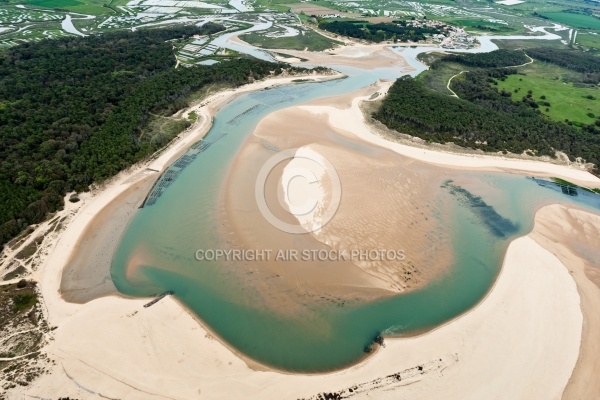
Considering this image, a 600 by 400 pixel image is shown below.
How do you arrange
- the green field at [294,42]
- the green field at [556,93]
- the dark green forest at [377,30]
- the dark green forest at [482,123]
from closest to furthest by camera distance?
1. the dark green forest at [482,123]
2. the green field at [556,93]
3. the green field at [294,42]
4. the dark green forest at [377,30]

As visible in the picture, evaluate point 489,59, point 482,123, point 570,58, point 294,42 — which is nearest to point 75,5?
point 294,42

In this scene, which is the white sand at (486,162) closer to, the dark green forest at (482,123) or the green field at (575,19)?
the dark green forest at (482,123)

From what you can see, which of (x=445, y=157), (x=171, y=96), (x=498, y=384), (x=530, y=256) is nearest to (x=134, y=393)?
(x=498, y=384)

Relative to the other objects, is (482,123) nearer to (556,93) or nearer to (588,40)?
(556,93)

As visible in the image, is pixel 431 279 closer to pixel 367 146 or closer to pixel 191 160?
pixel 367 146

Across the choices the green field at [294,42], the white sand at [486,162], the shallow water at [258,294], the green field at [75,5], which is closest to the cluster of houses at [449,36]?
the green field at [294,42]
